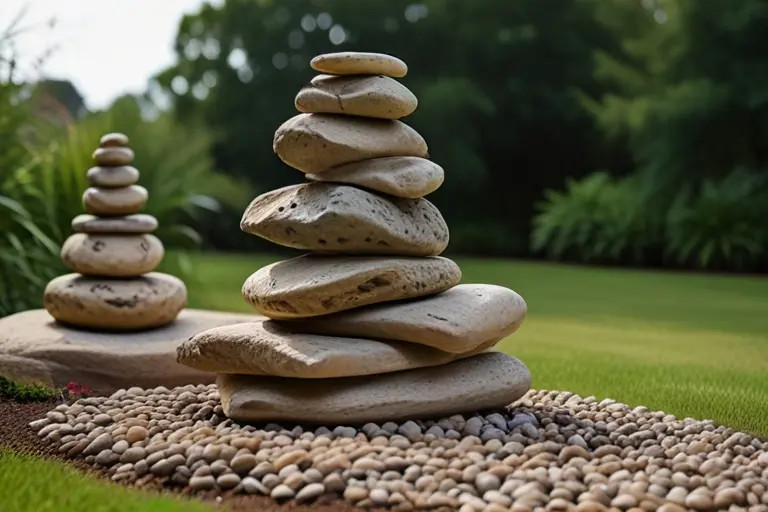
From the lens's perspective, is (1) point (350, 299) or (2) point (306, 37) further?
(2) point (306, 37)

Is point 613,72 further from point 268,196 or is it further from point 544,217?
point 268,196

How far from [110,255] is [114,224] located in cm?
27

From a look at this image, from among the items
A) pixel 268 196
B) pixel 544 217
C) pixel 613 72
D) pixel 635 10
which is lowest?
pixel 544 217

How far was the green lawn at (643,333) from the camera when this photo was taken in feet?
18.7

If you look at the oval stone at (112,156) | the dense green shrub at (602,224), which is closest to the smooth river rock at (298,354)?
the oval stone at (112,156)

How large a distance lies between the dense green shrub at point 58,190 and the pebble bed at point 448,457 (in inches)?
129

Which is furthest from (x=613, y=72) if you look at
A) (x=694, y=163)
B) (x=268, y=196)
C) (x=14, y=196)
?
(x=268, y=196)

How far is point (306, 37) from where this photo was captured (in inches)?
843

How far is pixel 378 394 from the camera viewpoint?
4301 millimetres

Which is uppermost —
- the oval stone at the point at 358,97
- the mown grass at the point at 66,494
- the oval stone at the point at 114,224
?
the oval stone at the point at 358,97

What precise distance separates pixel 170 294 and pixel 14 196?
2565 mm

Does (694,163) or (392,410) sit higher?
(694,163)

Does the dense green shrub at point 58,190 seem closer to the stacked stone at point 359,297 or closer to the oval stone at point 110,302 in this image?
the oval stone at point 110,302

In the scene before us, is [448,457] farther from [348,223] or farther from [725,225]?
[725,225]
